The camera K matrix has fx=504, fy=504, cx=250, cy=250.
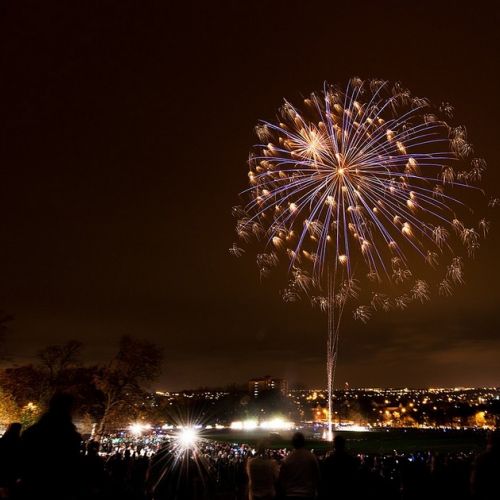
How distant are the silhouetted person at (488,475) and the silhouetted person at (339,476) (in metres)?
1.78

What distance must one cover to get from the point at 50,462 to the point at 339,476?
165 inches

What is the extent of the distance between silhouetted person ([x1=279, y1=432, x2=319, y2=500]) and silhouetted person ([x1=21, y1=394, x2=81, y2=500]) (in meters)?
3.09

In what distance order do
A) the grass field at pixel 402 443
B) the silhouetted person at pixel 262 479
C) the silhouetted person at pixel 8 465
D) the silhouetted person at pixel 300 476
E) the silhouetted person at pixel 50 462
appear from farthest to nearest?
the grass field at pixel 402 443 → the silhouetted person at pixel 262 479 → the silhouetted person at pixel 300 476 → the silhouetted person at pixel 8 465 → the silhouetted person at pixel 50 462

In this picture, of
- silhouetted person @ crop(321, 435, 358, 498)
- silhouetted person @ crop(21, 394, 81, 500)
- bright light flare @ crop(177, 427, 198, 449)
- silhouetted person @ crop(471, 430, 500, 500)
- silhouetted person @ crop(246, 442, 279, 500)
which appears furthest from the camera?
bright light flare @ crop(177, 427, 198, 449)

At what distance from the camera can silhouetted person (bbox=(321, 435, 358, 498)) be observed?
22.9 feet

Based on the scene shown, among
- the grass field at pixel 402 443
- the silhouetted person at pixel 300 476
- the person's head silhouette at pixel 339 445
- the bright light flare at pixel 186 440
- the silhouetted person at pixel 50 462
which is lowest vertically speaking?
the silhouetted person at pixel 50 462

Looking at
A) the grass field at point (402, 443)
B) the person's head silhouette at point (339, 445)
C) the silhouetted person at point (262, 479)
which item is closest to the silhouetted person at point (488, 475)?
the person's head silhouette at point (339, 445)

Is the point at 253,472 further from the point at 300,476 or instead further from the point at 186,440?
the point at 186,440

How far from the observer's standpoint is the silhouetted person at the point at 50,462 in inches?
175

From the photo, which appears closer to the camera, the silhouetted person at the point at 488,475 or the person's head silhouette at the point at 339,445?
the silhouetted person at the point at 488,475

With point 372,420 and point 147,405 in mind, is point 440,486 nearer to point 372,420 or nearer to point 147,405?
point 147,405

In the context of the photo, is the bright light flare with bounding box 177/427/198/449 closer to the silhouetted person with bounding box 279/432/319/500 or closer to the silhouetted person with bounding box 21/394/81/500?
the silhouetted person with bounding box 279/432/319/500

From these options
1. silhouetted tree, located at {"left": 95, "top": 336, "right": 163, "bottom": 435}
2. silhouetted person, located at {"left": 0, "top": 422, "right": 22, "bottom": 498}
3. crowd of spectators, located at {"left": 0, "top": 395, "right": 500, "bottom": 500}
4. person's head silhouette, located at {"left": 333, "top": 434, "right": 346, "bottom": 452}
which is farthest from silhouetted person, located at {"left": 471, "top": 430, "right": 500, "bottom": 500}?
silhouetted tree, located at {"left": 95, "top": 336, "right": 163, "bottom": 435}

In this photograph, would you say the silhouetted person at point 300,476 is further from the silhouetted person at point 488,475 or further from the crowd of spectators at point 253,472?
the silhouetted person at point 488,475
